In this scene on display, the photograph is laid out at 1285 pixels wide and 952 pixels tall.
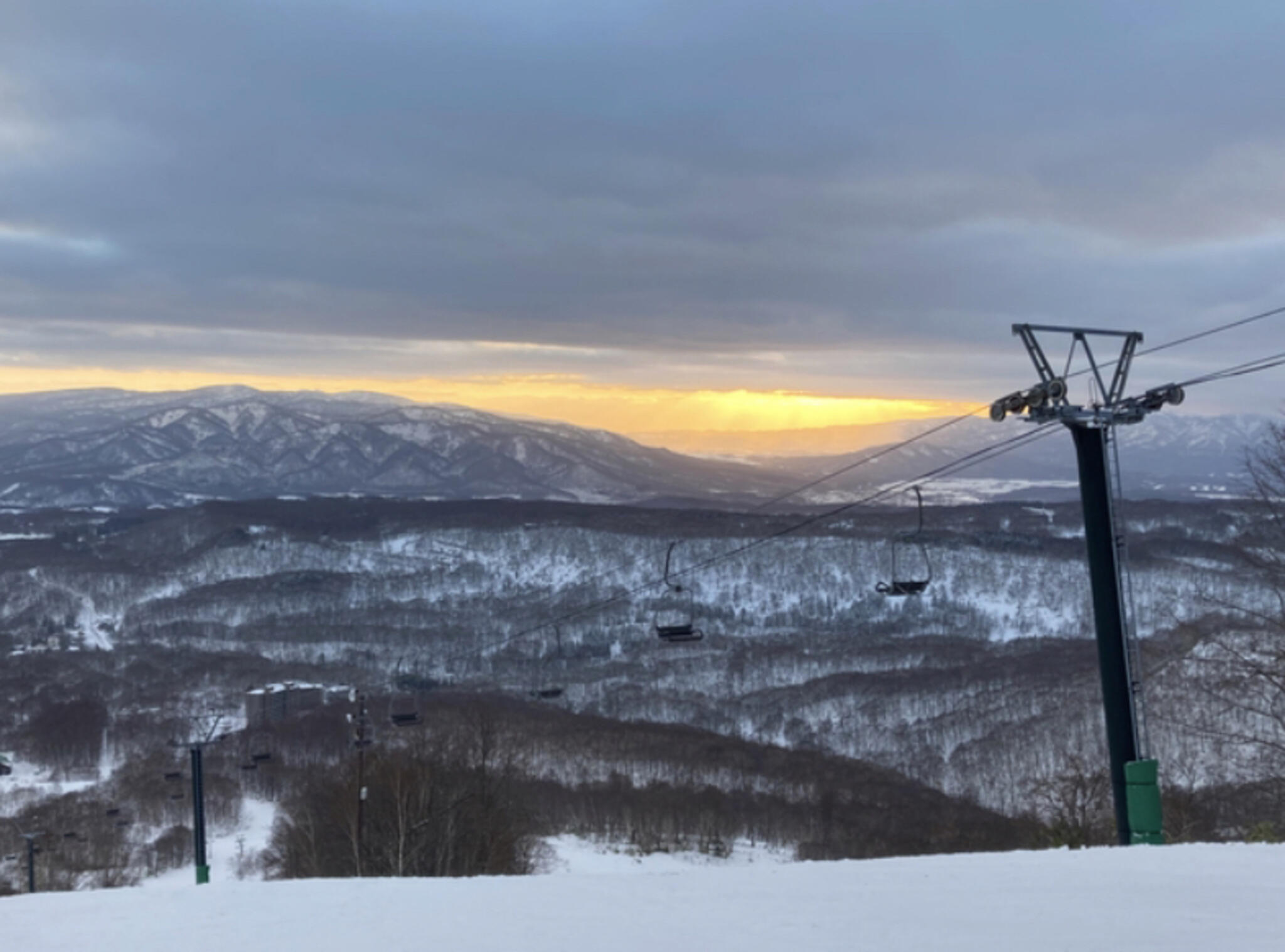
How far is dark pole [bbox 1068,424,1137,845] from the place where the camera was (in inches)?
592

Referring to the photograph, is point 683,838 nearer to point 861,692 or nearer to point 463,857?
point 463,857

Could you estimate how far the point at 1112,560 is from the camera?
1510cm

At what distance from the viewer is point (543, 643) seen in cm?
17762

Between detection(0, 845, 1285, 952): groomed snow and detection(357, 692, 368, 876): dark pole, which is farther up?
detection(0, 845, 1285, 952): groomed snow

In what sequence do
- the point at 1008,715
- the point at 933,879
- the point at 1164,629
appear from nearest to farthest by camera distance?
the point at 933,879, the point at 1008,715, the point at 1164,629

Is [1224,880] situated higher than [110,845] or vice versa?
[1224,880]

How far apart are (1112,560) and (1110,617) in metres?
0.71

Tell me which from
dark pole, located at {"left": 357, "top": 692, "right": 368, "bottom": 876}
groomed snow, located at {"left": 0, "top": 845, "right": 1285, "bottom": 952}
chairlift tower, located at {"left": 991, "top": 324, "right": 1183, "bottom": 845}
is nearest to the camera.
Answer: groomed snow, located at {"left": 0, "top": 845, "right": 1285, "bottom": 952}

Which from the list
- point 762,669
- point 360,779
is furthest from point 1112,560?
point 762,669

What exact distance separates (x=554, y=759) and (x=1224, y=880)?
305ft

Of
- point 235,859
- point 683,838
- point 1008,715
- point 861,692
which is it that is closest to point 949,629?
point 861,692

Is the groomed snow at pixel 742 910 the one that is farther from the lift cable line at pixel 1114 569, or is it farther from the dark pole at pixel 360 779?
the dark pole at pixel 360 779

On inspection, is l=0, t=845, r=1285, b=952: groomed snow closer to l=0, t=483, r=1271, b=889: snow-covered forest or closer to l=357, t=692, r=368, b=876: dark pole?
l=357, t=692, r=368, b=876: dark pole

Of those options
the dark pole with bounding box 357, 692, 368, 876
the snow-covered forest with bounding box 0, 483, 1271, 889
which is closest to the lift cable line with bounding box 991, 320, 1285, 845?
the dark pole with bounding box 357, 692, 368, 876
